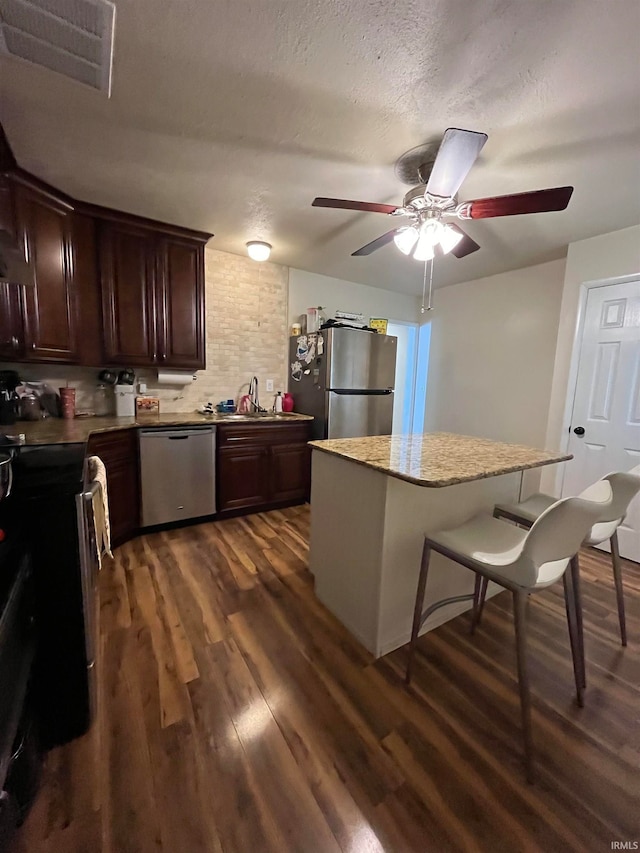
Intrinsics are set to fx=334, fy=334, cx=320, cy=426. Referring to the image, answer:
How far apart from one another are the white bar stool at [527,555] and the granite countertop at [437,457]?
283 mm

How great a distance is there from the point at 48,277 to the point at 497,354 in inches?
159

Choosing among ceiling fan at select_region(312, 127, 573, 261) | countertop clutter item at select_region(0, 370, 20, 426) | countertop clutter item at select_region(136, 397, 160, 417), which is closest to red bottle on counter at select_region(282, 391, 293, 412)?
countertop clutter item at select_region(136, 397, 160, 417)

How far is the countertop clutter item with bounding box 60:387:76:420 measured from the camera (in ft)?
8.36

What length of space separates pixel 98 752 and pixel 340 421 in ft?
9.00

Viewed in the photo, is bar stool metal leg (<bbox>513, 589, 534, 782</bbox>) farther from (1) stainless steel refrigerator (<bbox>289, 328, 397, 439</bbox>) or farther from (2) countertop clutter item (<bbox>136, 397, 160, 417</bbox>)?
(2) countertop clutter item (<bbox>136, 397, 160, 417</bbox>)

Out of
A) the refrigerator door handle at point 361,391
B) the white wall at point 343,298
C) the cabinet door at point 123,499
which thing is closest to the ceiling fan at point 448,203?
the refrigerator door handle at point 361,391

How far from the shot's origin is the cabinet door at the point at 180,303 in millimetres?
2811

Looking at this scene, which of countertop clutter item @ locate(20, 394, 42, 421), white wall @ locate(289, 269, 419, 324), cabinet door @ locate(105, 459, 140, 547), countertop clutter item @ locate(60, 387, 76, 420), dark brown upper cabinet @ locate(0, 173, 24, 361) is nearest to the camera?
dark brown upper cabinet @ locate(0, 173, 24, 361)

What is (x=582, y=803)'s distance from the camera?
1.04 meters

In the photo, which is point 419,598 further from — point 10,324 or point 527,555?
point 10,324

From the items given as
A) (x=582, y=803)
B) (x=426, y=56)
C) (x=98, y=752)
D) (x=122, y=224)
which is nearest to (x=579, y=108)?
(x=426, y=56)

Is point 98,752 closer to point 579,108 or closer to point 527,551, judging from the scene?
point 527,551

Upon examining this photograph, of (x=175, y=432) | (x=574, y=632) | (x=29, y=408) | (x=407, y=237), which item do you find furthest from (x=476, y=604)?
(x=29, y=408)

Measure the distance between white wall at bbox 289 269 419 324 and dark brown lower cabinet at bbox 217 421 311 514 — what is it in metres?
1.42
